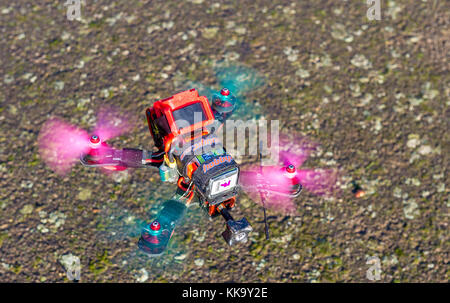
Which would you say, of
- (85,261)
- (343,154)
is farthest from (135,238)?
(343,154)

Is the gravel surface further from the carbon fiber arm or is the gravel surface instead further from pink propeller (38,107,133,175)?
the carbon fiber arm

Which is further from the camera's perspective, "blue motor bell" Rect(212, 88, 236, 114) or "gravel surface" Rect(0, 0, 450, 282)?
"gravel surface" Rect(0, 0, 450, 282)

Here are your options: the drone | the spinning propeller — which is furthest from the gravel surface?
the drone

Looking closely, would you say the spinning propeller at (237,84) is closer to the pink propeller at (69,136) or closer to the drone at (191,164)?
the pink propeller at (69,136)

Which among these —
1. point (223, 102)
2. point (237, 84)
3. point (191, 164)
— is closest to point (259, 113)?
point (237, 84)

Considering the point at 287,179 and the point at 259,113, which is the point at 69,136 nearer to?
the point at 259,113
